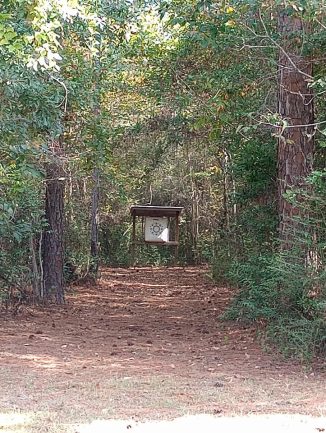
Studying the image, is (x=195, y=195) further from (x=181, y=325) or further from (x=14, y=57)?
(x=14, y=57)

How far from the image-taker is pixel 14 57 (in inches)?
262

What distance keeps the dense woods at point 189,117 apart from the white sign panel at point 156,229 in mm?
5467

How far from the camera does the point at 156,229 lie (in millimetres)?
20531

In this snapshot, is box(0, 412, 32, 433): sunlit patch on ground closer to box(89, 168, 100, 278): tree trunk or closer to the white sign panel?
box(89, 168, 100, 278): tree trunk

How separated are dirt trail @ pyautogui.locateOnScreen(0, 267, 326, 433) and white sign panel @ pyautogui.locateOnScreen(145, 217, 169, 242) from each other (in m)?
7.30

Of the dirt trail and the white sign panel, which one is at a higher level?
the white sign panel

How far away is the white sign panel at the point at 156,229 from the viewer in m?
20.5

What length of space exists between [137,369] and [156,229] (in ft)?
43.7

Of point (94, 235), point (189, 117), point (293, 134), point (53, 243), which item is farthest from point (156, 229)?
point (293, 134)

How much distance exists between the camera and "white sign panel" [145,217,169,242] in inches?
806

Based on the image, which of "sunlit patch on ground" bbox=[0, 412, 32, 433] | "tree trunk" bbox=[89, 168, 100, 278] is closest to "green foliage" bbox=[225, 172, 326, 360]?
"sunlit patch on ground" bbox=[0, 412, 32, 433]

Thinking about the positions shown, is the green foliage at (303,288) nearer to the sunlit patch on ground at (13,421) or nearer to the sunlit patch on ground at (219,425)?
the sunlit patch on ground at (219,425)

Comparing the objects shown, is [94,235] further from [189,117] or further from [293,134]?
[293,134]

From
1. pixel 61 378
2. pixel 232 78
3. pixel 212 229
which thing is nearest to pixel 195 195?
pixel 212 229
